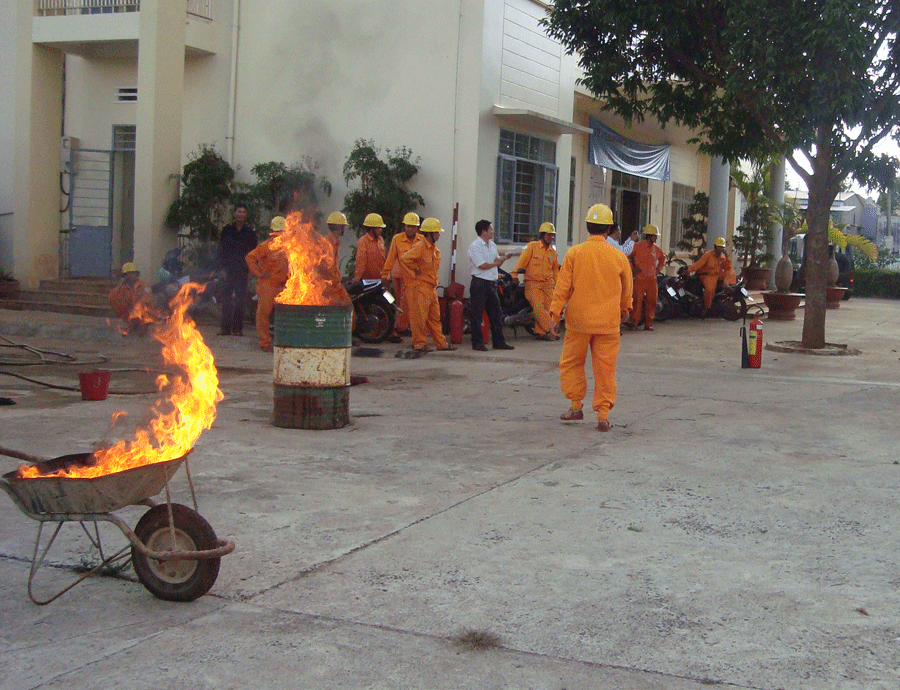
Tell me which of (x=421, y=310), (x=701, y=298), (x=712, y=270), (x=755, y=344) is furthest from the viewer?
(x=701, y=298)

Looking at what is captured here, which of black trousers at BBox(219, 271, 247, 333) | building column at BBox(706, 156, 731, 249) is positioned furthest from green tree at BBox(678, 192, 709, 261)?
black trousers at BBox(219, 271, 247, 333)

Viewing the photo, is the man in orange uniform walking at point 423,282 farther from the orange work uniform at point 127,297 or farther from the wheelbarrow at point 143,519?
the wheelbarrow at point 143,519

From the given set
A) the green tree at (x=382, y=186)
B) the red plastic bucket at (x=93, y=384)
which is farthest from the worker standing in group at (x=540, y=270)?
the red plastic bucket at (x=93, y=384)

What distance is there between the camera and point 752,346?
11.8 meters

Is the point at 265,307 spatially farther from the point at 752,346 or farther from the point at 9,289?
the point at 752,346

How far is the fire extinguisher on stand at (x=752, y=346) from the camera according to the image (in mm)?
11679

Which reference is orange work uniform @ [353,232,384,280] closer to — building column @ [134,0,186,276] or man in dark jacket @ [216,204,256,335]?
man in dark jacket @ [216,204,256,335]

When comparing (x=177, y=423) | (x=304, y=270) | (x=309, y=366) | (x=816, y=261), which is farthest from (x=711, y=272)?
(x=177, y=423)

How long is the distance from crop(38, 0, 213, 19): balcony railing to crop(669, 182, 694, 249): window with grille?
14078mm

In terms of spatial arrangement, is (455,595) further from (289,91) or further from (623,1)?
(289,91)

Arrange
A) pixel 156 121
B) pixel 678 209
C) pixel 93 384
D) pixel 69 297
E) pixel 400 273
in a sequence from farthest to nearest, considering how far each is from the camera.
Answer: pixel 678 209 < pixel 69 297 < pixel 156 121 < pixel 400 273 < pixel 93 384

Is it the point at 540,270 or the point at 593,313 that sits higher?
the point at 540,270

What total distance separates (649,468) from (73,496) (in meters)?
3.92

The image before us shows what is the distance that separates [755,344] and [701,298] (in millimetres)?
7212
